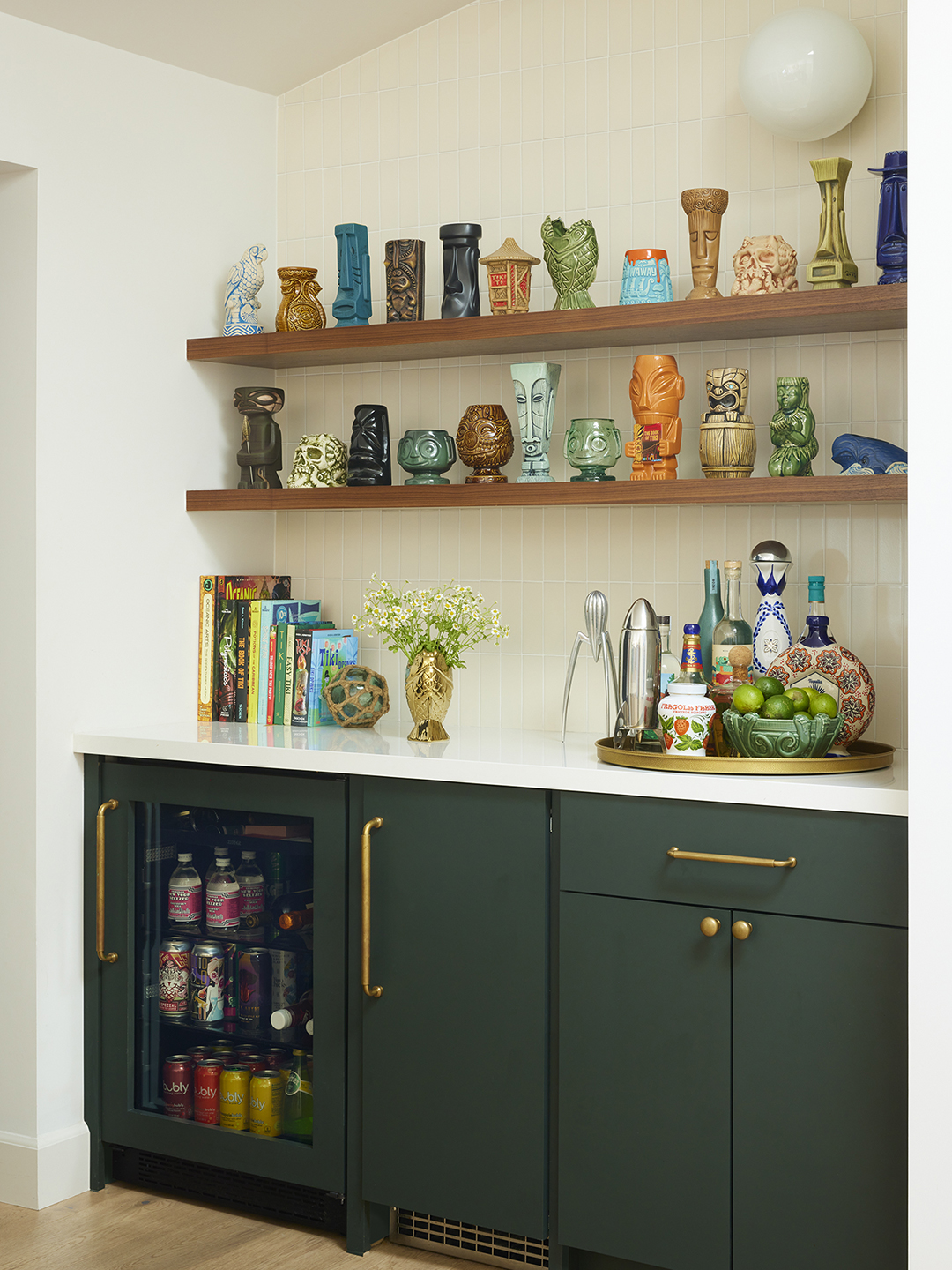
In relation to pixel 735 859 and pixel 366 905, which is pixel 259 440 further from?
pixel 735 859

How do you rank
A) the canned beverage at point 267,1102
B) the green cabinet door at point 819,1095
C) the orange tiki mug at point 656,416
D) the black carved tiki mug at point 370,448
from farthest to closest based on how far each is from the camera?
the black carved tiki mug at point 370,448
the canned beverage at point 267,1102
the orange tiki mug at point 656,416
the green cabinet door at point 819,1095

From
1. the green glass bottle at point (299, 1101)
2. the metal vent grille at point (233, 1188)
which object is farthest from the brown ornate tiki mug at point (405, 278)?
the metal vent grille at point (233, 1188)

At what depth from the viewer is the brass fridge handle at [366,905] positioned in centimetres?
248

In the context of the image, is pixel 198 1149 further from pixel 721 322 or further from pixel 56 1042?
pixel 721 322

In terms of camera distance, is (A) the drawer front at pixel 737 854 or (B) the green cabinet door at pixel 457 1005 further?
(B) the green cabinet door at pixel 457 1005

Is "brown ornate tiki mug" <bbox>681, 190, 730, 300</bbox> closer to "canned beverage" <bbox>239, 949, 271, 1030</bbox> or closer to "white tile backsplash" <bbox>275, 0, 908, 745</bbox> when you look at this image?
"white tile backsplash" <bbox>275, 0, 908, 745</bbox>

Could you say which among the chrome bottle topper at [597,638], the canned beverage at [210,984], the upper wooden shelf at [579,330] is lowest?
the canned beverage at [210,984]

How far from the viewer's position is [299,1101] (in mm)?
2674

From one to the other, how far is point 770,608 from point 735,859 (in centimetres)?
58

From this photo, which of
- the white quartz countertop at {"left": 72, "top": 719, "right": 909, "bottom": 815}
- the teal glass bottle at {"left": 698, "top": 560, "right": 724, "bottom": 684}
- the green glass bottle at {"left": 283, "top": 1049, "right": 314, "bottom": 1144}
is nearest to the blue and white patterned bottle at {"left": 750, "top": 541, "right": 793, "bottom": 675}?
the teal glass bottle at {"left": 698, "top": 560, "right": 724, "bottom": 684}

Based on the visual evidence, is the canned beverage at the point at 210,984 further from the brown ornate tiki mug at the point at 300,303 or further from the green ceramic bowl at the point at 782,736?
the brown ornate tiki mug at the point at 300,303

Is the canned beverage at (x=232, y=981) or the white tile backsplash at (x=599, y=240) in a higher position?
the white tile backsplash at (x=599, y=240)

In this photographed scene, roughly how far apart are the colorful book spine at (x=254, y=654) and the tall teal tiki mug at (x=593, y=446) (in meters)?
0.85

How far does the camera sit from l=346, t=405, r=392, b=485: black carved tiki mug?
2930 millimetres
